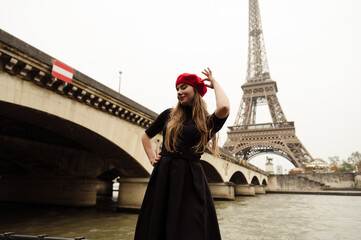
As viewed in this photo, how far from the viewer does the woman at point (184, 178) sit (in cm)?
183

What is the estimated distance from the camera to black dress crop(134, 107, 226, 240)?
1808mm

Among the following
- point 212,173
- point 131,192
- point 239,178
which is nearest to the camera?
point 131,192

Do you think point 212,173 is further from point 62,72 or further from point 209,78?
point 209,78

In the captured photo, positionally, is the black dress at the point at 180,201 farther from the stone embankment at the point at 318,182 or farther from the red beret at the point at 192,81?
the stone embankment at the point at 318,182

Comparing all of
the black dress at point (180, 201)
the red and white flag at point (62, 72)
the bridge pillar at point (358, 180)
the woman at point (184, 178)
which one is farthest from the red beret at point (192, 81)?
the bridge pillar at point (358, 180)

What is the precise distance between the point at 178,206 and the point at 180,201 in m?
0.04

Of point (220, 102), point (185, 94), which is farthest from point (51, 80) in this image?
point (220, 102)

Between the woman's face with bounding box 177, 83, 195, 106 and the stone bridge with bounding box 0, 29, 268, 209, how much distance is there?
19.1ft

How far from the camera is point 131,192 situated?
13.0 meters

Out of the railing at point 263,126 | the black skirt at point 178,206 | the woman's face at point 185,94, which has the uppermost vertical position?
the railing at point 263,126

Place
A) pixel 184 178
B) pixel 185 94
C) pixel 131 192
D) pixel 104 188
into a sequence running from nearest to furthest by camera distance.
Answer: pixel 184 178, pixel 185 94, pixel 131 192, pixel 104 188

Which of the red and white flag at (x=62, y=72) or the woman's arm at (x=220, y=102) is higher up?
the red and white flag at (x=62, y=72)

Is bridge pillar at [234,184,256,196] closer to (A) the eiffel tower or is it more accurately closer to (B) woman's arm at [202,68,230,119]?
(A) the eiffel tower

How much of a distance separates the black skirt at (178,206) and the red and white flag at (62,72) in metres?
6.49
